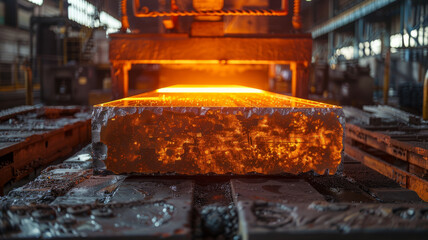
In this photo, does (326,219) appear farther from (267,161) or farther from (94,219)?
(94,219)

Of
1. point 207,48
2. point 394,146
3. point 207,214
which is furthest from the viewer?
point 207,48

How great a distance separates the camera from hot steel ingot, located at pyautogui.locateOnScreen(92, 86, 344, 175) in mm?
1727

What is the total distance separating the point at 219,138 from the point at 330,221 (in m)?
0.74

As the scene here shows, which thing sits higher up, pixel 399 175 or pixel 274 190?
pixel 274 190

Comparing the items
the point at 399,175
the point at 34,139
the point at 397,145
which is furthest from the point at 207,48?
the point at 399,175

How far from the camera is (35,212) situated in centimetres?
123

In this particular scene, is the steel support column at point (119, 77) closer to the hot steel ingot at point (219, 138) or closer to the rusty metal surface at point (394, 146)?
the hot steel ingot at point (219, 138)

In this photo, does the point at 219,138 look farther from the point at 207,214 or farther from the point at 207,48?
the point at 207,48

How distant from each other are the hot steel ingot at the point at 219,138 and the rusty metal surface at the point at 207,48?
138 centimetres

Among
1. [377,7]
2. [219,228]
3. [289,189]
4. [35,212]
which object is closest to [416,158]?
[289,189]

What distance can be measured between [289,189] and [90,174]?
1287 mm

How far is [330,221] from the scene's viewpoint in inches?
45.5

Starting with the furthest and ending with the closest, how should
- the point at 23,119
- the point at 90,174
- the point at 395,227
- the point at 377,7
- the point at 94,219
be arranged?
the point at 377,7, the point at 23,119, the point at 90,174, the point at 94,219, the point at 395,227

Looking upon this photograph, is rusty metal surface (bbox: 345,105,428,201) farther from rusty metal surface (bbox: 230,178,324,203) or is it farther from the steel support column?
the steel support column
